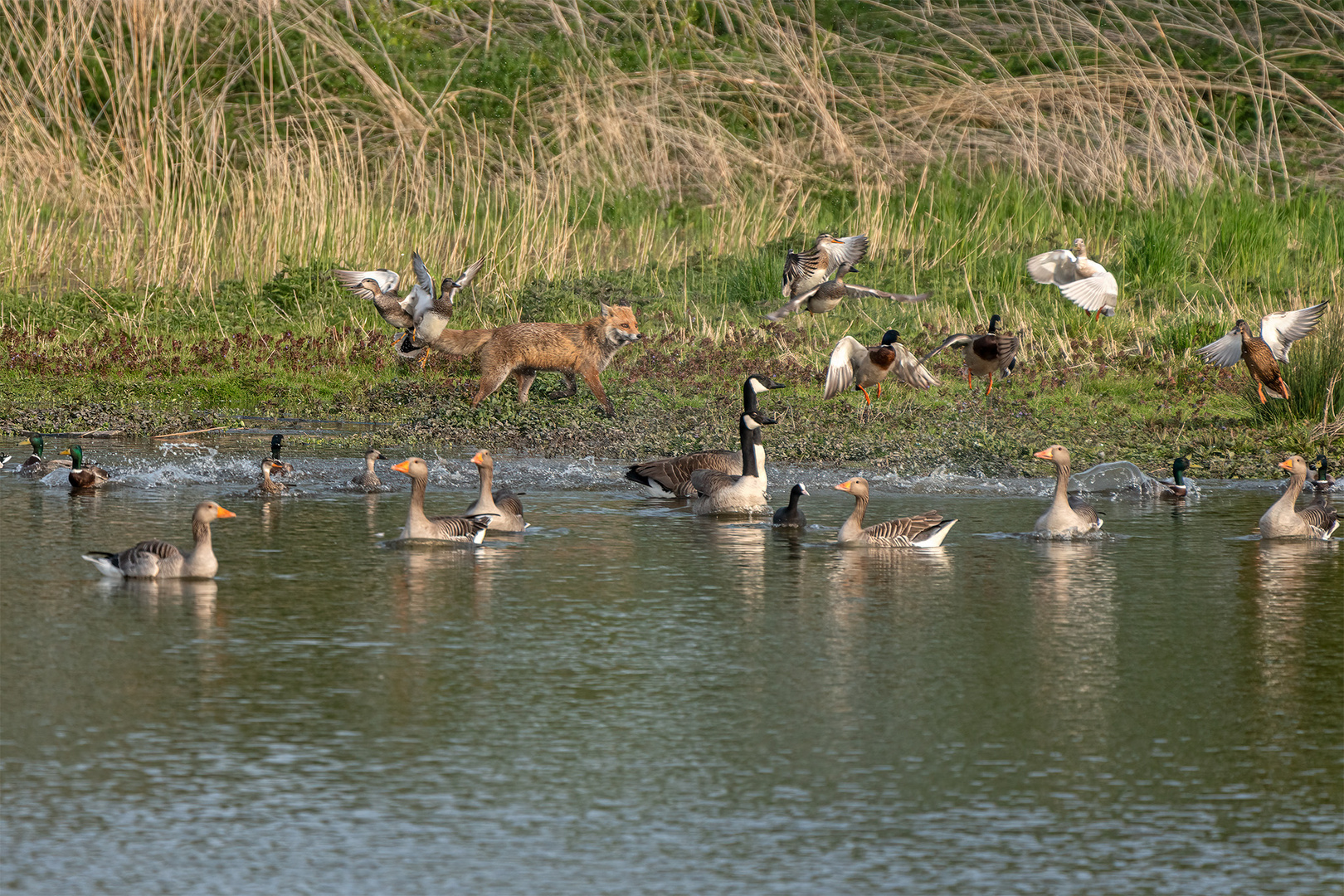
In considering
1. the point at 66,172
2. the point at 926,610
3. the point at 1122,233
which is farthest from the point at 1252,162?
the point at 926,610

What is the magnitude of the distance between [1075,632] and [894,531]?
2.43m

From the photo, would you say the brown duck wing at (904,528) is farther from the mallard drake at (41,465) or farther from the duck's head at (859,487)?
the mallard drake at (41,465)

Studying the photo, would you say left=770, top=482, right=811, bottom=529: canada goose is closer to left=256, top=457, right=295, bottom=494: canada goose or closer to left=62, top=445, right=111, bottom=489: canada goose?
left=256, top=457, right=295, bottom=494: canada goose

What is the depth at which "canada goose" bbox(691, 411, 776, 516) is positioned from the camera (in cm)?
1170

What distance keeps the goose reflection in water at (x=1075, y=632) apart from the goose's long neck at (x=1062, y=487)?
23 cm

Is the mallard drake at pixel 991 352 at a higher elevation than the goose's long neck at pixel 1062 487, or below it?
higher

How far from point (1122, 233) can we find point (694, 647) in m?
14.1

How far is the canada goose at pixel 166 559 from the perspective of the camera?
880cm

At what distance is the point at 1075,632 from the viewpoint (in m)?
7.92

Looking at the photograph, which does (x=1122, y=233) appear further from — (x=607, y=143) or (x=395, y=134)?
(x=395, y=134)

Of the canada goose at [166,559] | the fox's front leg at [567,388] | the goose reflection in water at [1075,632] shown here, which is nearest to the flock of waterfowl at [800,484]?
the canada goose at [166,559]

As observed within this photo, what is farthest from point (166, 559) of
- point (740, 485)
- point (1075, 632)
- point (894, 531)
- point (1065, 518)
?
point (1065, 518)

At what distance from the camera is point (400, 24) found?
2759 cm

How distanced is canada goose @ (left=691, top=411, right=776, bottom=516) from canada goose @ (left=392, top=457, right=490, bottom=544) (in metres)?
2.03
